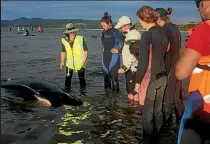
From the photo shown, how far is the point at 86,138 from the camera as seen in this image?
6496 millimetres

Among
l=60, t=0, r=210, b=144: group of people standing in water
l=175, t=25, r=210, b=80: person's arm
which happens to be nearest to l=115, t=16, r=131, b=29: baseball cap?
l=60, t=0, r=210, b=144: group of people standing in water

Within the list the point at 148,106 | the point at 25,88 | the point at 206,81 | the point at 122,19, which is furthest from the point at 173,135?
the point at 25,88

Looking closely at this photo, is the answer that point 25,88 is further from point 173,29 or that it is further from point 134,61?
point 173,29

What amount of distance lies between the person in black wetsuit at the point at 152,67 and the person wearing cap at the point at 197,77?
6.48 feet

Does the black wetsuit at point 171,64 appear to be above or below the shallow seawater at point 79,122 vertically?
above

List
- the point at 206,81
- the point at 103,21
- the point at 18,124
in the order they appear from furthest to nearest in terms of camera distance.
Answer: the point at 103,21
the point at 18,124
the point at 206,81

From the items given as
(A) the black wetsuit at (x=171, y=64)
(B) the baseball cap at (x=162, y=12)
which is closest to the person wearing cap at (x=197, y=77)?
(A) the black wetsuit at (x=171, y=64)

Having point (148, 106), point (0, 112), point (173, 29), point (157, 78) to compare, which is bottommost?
point (0, 112)

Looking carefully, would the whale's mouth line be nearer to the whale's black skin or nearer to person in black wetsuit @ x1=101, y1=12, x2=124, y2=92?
the whale's black skin

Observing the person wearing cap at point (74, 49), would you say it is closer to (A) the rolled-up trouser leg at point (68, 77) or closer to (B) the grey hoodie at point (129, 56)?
(A) the rolled-up trouser leg at point (68, 77)

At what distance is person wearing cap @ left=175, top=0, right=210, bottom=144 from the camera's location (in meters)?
3.65

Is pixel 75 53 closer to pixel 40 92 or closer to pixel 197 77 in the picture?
pixel 40 92

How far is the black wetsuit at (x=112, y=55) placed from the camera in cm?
1062

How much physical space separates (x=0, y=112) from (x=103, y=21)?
3.98 meters
